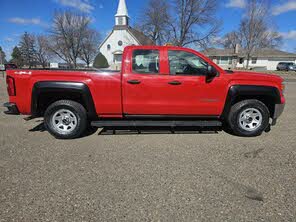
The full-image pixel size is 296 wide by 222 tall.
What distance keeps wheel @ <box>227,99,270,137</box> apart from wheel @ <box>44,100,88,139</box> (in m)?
3.22

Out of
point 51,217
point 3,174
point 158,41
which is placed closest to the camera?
point 51,217

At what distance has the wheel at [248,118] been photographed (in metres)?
4.77

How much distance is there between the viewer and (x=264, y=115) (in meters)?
4.81

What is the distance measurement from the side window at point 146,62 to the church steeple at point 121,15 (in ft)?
180

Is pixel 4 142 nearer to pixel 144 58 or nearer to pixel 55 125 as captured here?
pixel 55 125

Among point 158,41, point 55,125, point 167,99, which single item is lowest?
point 55,125

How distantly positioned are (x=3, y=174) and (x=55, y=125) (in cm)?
158

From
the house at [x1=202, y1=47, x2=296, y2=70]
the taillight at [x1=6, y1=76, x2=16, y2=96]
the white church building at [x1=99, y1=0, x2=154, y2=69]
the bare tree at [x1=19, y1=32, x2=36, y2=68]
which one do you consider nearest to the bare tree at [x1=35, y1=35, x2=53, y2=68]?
the bare tree at [x1=19, y1=32, x2=36, y2=68]

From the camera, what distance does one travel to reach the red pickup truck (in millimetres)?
4430

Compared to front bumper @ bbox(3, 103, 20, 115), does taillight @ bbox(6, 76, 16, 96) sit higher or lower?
higher

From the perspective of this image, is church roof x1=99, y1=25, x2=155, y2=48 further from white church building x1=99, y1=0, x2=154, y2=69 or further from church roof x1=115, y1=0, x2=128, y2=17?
church roof x1=115, y1=0, x2=128, y2=17

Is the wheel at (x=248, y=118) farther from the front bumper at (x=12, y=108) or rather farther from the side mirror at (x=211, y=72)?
the front bumper at (x=12, y=108)

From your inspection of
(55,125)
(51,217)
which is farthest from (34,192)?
(55,125)

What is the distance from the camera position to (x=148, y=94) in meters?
4.55
